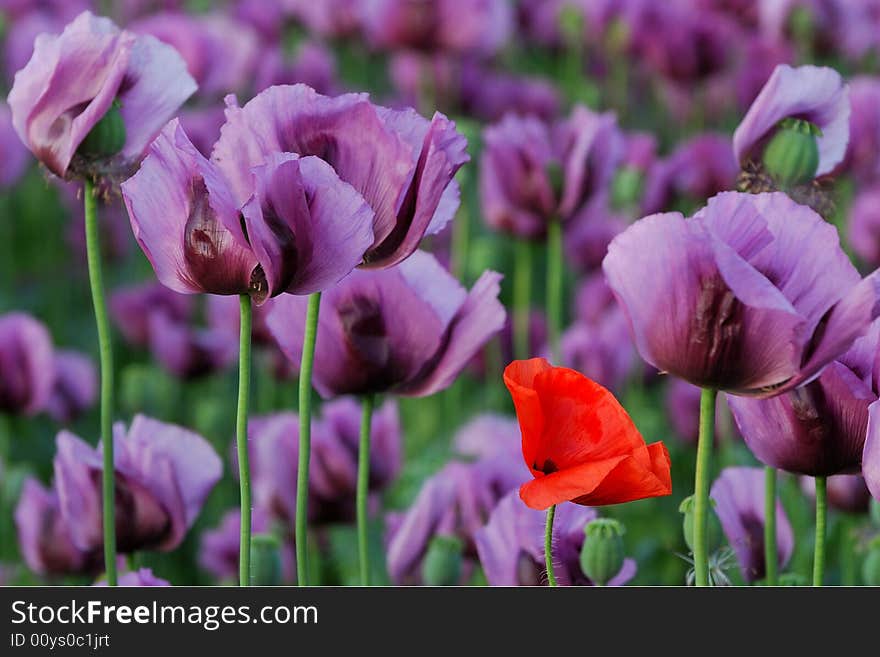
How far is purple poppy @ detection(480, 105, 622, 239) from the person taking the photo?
132 cm

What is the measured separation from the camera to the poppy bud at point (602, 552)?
0.69 m

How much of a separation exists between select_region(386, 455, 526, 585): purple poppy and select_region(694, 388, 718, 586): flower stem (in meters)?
0.32

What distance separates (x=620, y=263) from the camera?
1.87 ft

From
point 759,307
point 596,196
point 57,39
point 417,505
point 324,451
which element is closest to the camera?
point 759,307

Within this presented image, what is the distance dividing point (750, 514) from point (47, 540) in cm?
49

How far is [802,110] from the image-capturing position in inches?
28.7

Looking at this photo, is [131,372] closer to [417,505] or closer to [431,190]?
[417,505]

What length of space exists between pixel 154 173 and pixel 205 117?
1201 millimetres

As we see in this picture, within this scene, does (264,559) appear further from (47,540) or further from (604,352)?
(604,352)

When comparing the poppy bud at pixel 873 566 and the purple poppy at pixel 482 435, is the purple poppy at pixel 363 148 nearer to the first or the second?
the poppy bud at pixel 873 566

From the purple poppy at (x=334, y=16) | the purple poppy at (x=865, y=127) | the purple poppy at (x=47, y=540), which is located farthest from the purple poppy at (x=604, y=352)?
the purple poppy at (x=334, y=16)

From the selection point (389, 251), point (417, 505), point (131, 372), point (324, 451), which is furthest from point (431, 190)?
point (131, 372)

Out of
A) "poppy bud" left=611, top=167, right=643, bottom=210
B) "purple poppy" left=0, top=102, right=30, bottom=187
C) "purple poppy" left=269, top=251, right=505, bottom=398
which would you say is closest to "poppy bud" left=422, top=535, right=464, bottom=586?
"purple poppy" left=269, top=251, right=505, bottom=398
